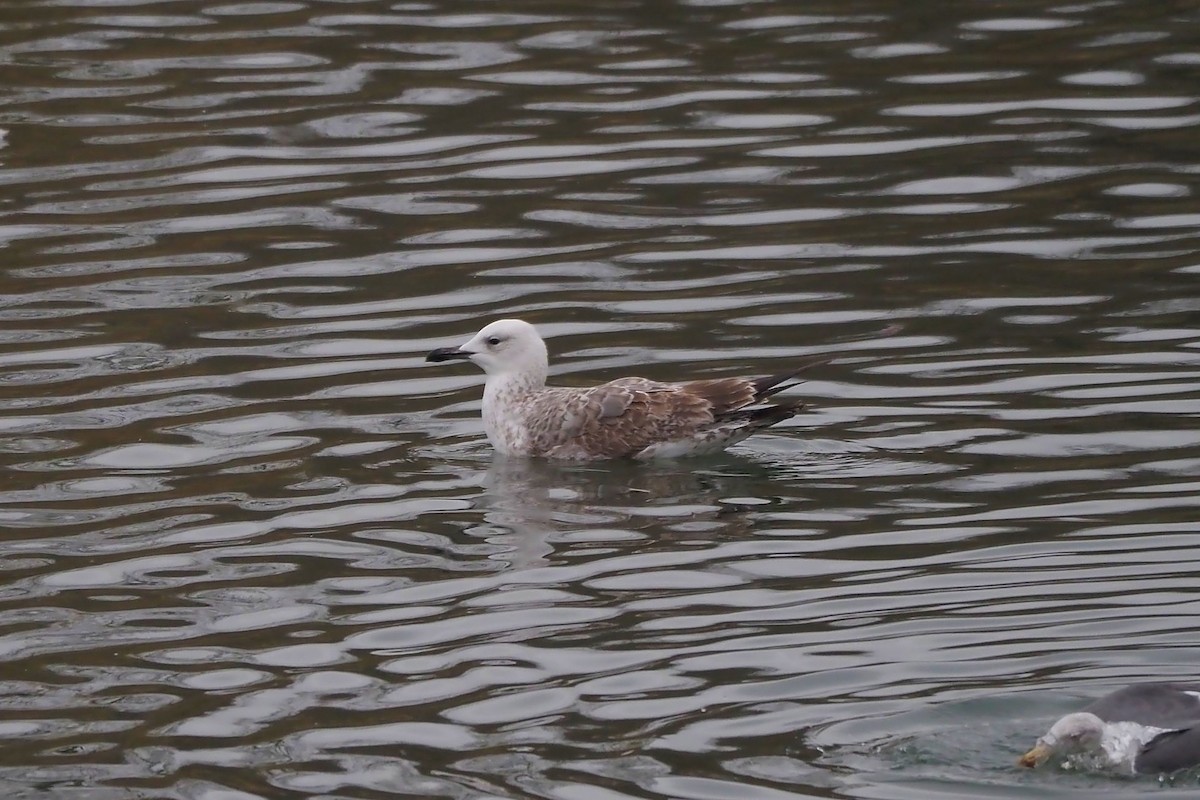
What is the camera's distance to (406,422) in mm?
12062

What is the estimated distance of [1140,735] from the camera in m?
7.42

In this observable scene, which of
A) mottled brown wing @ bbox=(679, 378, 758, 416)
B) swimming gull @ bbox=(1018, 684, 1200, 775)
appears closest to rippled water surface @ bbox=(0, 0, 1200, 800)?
swimming gull @ bbox=(1018, 684, 1200, 775)

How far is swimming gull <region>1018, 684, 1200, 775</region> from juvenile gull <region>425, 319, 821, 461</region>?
3.99 metres

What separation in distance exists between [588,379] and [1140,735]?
5.77 meters

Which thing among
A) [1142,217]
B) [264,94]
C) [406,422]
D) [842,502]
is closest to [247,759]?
[842,502]

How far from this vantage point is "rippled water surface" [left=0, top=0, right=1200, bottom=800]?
8.20m

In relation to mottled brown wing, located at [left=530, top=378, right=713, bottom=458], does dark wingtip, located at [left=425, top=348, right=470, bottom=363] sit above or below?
above

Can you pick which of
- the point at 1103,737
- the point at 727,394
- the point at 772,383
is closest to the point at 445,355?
the point at 727,394

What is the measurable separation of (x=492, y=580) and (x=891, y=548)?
1677mm

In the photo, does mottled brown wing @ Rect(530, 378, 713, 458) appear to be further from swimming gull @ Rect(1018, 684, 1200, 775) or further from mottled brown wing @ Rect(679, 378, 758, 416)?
swimming gull @ Rect(1018, 684, 1200, 775)

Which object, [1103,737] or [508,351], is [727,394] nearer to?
[508,351]

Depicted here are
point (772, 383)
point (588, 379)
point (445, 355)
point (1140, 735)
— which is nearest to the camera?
point (1140, 735)

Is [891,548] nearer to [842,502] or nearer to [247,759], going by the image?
[842,502]

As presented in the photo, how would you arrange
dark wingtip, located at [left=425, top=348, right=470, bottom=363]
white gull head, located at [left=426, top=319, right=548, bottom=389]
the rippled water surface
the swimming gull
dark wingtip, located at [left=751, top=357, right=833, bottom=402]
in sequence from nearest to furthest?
the swimming gull < the rippled water surface < dark wingtip, located at [left=751, top=357, right=833, bottom=402] < dark wingtip, located at [left=425, top=348, right=470, bottom=363] < white gull head, located at [left=426, top=319, right=548, bottom=389]
